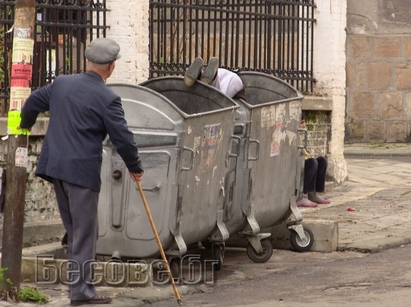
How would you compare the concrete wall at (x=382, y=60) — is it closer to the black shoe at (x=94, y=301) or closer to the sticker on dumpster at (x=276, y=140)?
the sticker on dumpster at (x=276, y=140)

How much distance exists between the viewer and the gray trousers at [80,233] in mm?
7129

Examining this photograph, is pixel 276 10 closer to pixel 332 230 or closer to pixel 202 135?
pixel 332 230

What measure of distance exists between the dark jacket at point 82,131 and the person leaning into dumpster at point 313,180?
19.2ft

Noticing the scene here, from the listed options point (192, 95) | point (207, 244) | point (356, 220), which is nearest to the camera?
point (192, 95)

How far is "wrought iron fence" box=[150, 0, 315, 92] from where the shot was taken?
39.3 feet

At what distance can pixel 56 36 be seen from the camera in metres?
10.6

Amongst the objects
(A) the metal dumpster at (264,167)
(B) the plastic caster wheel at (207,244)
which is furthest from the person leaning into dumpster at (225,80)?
(B) the plastic caster wheel at (207,244)

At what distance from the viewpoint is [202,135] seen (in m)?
8.24

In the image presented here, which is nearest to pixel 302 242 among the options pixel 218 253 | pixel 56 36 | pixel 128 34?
pixel 218 253

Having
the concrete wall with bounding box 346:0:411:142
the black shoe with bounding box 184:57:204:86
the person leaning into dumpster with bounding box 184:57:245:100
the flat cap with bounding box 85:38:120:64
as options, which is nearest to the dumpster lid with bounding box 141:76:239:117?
the black shoe with bounding box 184:57:204:86

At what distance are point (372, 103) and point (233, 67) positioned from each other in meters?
7.45

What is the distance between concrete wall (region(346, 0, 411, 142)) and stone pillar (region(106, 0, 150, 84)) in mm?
9633

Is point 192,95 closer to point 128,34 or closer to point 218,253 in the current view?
point 218,253

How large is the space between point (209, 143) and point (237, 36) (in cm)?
505
